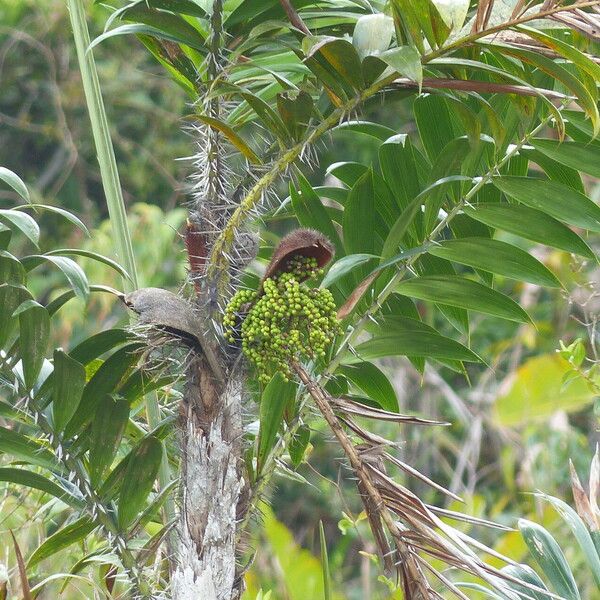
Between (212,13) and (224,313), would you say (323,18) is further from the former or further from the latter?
(224,313)

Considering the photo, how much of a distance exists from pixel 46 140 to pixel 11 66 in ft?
1.47

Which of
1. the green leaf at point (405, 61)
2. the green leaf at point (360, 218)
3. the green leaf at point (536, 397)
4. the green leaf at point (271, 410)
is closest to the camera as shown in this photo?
the green leaf at point (405, 61)

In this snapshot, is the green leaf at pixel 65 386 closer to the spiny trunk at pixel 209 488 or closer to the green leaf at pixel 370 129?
the spiny trunk at pixel 209 488

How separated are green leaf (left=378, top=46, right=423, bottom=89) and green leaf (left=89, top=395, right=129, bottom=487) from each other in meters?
0.55

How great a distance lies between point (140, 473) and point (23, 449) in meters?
0.16

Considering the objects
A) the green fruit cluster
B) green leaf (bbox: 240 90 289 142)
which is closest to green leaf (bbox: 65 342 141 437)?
the green fruit cluster

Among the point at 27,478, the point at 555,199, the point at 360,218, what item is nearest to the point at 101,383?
Answer: the point at 27,478

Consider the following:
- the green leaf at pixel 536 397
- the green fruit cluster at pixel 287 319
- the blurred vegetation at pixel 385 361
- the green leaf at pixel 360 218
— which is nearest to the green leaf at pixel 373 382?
the green leaf at pixel 360 218

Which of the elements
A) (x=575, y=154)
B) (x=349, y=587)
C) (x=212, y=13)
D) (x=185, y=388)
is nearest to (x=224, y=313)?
(x=185, y=388)

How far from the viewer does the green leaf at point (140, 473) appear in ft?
4.07

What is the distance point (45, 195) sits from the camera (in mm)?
5402

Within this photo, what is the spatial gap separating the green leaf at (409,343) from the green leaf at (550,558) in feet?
0.79

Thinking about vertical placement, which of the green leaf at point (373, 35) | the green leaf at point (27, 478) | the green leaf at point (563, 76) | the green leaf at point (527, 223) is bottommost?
the green leaf at point (27, 478)

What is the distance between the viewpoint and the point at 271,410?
3.88ft
